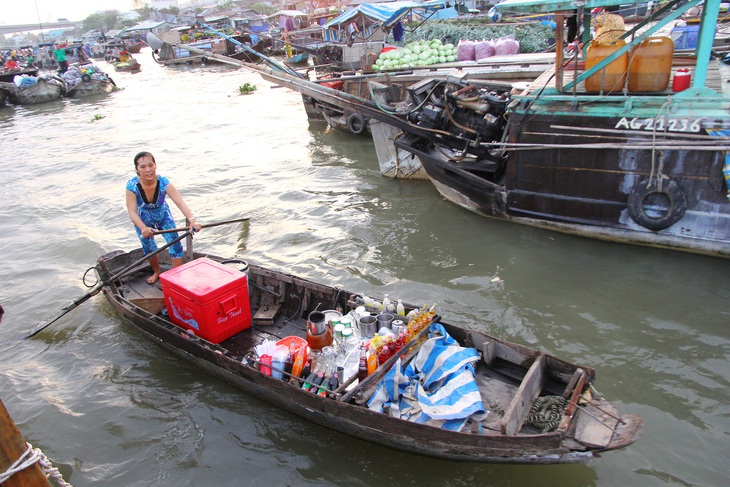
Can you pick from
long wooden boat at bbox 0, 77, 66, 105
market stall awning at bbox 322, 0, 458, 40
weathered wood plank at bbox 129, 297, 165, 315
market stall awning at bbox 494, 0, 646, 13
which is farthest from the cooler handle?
long wooden boat at bbox 0, 77, 66, 105

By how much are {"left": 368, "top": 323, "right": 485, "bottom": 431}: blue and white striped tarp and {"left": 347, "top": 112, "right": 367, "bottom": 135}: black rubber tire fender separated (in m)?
10.8

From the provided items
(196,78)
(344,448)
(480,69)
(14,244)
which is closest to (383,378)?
(344,448)

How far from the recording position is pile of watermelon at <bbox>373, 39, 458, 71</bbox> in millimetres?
13867

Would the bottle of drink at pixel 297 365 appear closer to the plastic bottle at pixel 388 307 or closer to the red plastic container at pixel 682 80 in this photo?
the plastic bottle at pixel 388 307

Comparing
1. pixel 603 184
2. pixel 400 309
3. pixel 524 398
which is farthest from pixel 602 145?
pixel 524 398

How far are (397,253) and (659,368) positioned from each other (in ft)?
13.8

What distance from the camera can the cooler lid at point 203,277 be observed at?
5.22 m

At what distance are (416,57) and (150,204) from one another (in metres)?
10.2

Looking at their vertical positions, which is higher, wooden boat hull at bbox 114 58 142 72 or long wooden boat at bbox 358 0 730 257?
wooden boat hull at bbox 114 58 142 72

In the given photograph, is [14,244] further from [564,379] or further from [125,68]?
[125,68]

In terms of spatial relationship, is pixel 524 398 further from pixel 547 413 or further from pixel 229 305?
pixel 229 305

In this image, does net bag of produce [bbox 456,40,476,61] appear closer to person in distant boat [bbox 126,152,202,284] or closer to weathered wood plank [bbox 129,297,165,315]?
person in distant boat [bbox 126,152,202,284]

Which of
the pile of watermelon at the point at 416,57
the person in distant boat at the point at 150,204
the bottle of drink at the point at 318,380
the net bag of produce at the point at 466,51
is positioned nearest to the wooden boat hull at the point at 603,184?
the person in distant boat at the point at 150,204

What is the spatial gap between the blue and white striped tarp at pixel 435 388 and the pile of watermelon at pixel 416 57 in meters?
10.8
